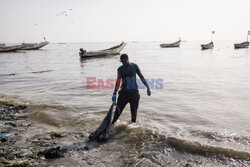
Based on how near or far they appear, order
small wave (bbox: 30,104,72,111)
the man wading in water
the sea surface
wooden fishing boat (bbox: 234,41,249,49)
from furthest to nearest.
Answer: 1. wooden fishing boat (bbox: 234,41,249,49)
2. small wave (bbox: 30,104,72,111)
3. the man wading in water
4. the sea surface

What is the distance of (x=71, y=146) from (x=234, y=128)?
14.6 feet

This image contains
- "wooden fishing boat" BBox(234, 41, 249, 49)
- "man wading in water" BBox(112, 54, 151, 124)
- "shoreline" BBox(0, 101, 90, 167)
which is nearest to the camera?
"shoreline" BBox(0, 101, 90, 167)

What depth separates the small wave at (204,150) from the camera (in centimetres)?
371

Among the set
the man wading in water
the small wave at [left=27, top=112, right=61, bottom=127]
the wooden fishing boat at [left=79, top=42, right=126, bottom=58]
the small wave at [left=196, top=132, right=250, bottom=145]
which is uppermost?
the wooden fishing boat at [left=79, top=42, right=126, bottom=58]

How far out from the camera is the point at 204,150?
12.9 ft

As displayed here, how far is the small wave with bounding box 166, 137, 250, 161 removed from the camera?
3706 mm

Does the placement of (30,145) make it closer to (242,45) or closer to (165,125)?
(165,125)

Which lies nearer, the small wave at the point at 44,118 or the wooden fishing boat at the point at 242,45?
the small wave at the point at 44,118

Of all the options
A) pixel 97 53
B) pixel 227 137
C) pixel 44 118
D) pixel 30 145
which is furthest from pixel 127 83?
pixel 97 53

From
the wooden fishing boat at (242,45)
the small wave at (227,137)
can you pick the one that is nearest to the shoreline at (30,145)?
the small wave at (227,137)

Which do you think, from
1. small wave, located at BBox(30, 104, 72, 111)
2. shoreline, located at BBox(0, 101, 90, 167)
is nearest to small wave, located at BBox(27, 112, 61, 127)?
shoreline, located at BBox(0, 101, 90, 167)

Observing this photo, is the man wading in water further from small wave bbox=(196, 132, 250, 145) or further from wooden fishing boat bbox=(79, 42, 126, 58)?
wooden fishing boat bbox=(79, 42, 126, 58)

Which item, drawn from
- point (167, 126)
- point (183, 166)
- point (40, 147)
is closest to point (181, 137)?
point (167, 126)

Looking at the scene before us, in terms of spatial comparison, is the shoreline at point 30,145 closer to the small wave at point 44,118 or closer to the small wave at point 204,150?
the small wave at point 44,118
